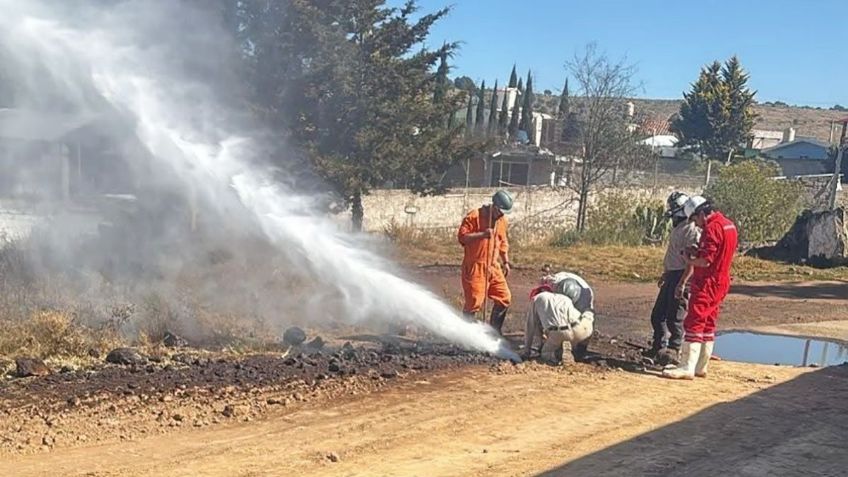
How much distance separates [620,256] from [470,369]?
1411 centimetres

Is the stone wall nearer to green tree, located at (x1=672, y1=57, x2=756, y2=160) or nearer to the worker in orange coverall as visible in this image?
the worker in orange coverall

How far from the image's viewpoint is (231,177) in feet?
34.2

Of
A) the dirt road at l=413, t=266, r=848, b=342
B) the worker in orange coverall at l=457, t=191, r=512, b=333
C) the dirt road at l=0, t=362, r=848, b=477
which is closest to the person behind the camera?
the dirt road at l=0, t=362, r=848, b=477

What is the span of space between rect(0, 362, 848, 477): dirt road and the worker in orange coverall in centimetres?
135

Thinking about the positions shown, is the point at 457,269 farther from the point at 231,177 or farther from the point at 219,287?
the point at 231,177

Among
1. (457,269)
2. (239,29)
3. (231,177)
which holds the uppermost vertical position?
(239,29)

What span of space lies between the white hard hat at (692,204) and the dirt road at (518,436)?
1.74m

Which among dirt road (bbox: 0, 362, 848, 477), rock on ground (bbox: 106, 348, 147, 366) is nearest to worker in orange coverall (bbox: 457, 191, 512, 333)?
dirt road (bbox: 0, 362, 848, 477)

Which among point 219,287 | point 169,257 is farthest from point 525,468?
point 169,257

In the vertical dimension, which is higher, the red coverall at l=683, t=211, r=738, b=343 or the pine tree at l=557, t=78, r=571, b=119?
the pine tree at l=557, t=78, r=571, b=119

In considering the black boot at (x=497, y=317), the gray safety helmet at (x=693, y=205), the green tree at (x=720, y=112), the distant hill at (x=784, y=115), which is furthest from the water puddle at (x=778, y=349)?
the distant hill at (x=784, y=115)

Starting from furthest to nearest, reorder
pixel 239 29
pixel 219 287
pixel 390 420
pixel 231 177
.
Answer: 1. pixel 239 29
2. pixel 219 287
3. pixel 231 177
4. pixel 390 420

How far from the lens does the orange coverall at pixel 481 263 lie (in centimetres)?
988

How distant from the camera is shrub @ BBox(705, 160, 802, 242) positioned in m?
25.5
